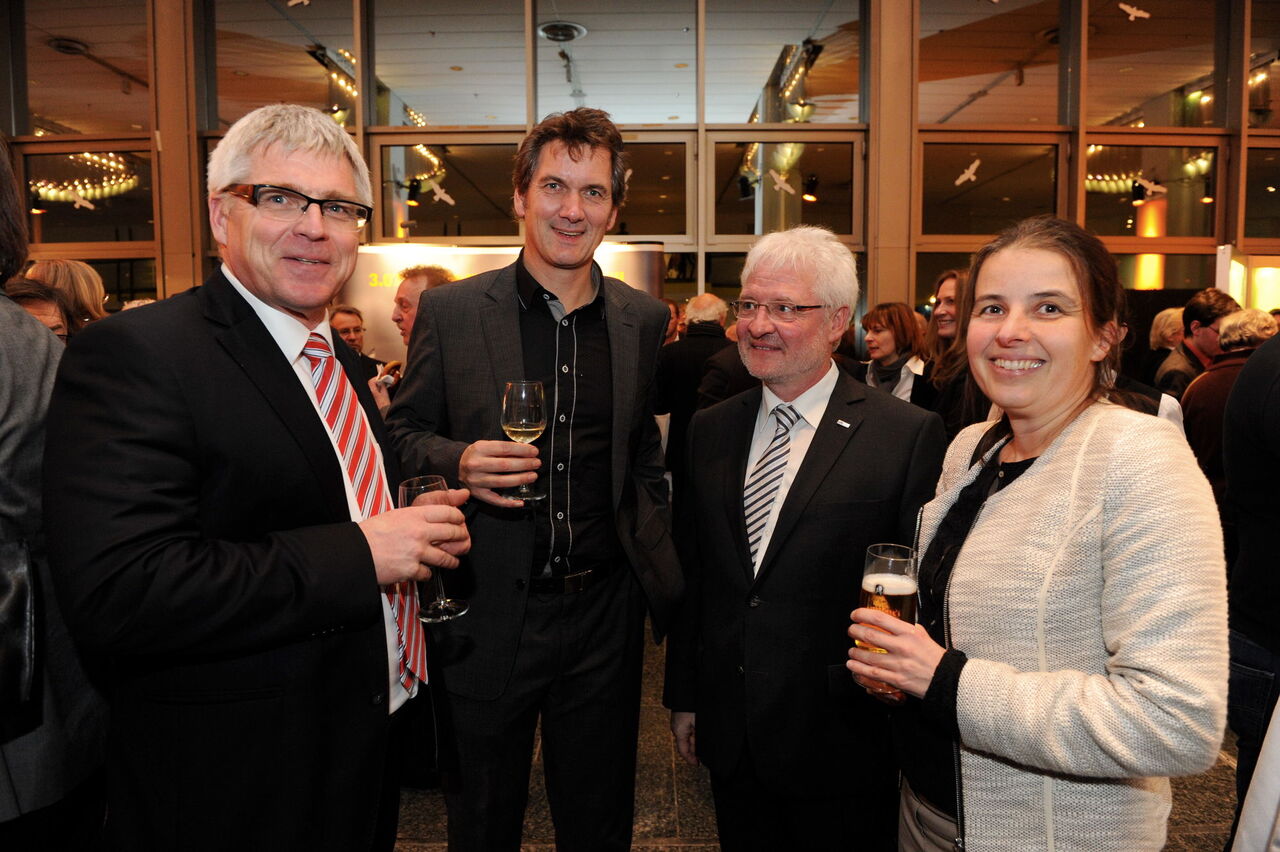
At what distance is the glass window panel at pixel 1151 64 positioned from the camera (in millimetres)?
7602

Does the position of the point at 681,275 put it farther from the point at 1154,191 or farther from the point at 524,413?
the point at 524,413

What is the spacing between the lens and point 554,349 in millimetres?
2180

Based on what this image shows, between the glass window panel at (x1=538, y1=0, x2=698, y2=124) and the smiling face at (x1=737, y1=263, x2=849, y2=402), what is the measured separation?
6234 mm

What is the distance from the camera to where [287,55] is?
311 inches

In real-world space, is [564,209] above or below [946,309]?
above

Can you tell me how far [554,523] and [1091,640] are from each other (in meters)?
1.26

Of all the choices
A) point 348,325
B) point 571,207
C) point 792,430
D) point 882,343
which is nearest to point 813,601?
point 792,430

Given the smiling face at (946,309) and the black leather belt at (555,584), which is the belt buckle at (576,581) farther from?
the smiling face at (946,309)

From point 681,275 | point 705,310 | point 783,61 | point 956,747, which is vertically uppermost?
point 783,61

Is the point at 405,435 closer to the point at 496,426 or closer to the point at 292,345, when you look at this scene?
the point at 496,426

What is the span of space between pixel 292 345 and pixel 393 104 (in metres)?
7.42

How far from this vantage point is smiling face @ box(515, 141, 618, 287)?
213 cm

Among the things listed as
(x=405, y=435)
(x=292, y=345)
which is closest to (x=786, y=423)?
(x=405, y=435)

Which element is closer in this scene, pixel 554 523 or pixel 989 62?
pixel 554 523
